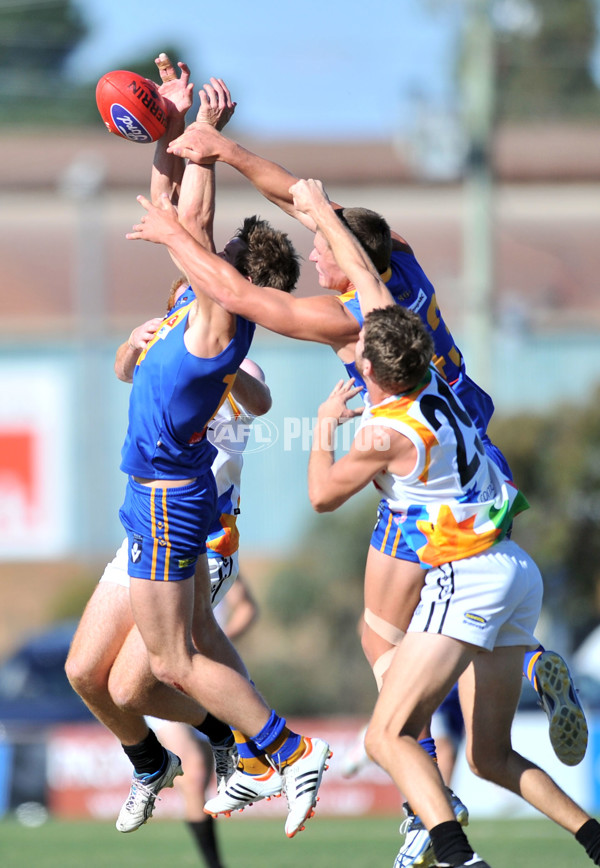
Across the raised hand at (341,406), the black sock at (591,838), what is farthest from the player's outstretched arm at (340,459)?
the black sock at (591,838)

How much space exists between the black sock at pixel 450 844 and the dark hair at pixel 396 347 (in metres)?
1.84

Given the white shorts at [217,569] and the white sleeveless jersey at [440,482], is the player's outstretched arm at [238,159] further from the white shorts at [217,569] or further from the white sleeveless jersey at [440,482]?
the white shorts at [217,569]

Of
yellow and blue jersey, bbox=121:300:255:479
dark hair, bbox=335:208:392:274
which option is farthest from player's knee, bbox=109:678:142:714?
dark hair, bbox=335:208:392:274

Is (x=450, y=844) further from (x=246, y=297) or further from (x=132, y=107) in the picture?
(x=132, y=107)

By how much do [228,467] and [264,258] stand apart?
1530mm

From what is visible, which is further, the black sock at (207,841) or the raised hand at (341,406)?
the black sock at (207,841)

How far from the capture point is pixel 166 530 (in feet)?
20.1

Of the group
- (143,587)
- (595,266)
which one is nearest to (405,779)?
(143,587)

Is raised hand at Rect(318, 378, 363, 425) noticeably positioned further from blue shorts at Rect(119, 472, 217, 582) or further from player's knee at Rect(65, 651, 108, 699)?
player's knee at Rect(65, 651, 108, 699)

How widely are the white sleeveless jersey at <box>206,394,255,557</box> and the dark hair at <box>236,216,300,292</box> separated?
3.46 feet

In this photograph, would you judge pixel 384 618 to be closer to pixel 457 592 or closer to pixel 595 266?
pixel 457 592

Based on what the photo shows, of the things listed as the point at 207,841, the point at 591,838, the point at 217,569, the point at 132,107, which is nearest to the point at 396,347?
the point at 132,107

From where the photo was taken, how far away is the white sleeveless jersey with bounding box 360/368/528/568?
225 inches

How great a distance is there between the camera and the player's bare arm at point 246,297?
583 cm
